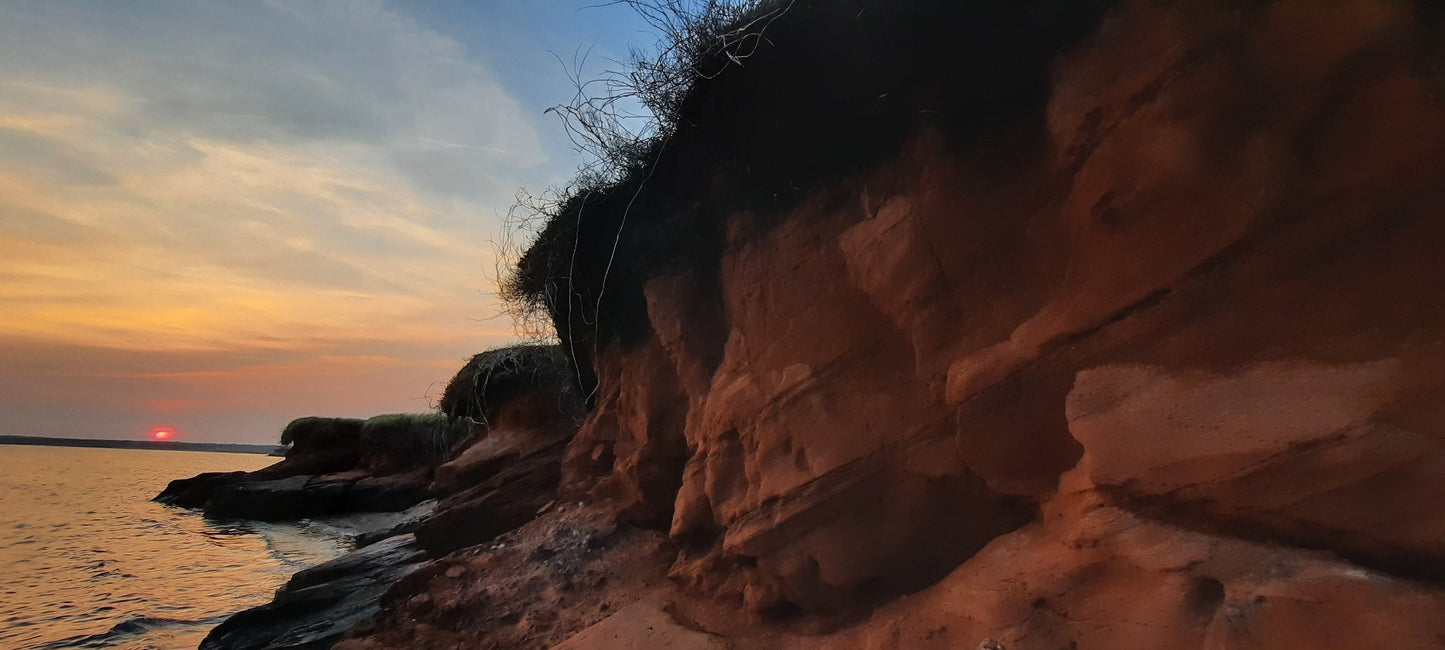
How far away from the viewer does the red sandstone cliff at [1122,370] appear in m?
2.41

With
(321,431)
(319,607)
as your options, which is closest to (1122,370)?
(319,607)

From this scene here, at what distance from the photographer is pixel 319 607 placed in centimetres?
789

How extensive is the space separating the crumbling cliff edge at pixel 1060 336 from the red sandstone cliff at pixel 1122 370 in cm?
1

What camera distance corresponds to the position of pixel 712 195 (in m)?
5.80

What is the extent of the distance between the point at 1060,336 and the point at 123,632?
34.0ft

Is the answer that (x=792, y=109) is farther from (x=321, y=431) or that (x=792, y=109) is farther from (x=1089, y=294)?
(x=321, y=431)

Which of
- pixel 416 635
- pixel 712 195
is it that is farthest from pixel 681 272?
pixel 416 635

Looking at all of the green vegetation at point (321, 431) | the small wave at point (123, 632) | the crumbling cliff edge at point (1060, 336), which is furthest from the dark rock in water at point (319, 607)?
the green vegetation at point (321, 431)

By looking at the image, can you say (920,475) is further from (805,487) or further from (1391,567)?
(1391,567)

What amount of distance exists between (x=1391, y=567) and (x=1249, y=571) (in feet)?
1.25

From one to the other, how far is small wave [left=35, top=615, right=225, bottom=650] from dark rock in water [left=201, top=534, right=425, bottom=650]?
1395 millimetres

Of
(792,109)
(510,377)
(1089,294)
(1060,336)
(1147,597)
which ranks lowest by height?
(1147,597)

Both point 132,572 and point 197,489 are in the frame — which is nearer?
point 132,572

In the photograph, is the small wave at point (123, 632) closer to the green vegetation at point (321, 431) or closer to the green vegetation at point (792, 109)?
the green vegetation at point (792, 109)
